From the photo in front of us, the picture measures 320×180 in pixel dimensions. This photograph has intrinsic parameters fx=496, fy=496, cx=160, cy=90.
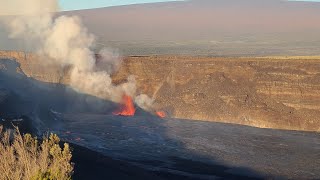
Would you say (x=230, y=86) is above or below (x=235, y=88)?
above

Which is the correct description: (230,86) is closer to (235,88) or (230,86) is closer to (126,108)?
(235,88)

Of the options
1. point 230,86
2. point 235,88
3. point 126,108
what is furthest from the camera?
point 126,108

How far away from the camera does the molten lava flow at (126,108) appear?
75688mm

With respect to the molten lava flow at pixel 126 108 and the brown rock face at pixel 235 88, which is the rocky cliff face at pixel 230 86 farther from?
the molten lava flow at pixel 126 108

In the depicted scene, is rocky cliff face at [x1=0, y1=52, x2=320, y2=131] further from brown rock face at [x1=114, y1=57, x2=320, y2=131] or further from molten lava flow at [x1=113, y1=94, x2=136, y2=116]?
molten lava flow at [x1=113, y1=94, x2=136, y2=116]

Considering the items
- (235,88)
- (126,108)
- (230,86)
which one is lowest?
(126,108)

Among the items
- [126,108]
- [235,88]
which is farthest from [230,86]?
[126,108]

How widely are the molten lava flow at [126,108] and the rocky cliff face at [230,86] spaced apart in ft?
11.1

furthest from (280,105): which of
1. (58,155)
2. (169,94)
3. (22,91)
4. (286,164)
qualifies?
(58,155)

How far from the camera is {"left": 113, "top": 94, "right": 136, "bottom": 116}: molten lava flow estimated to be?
248 feet

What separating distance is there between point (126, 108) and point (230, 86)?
640 inches

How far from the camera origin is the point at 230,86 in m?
75.3

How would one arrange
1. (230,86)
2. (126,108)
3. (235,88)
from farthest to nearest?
(126,108), (230,86), (235,88)

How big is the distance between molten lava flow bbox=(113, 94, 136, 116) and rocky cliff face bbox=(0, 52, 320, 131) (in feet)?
11.1
